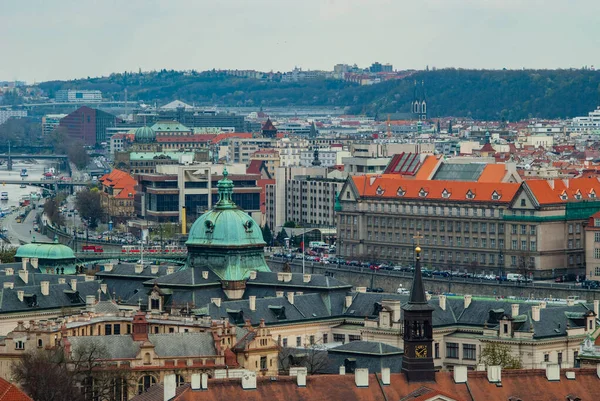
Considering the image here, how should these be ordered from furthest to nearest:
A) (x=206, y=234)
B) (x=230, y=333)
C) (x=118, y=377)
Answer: (x=206, y=234) → (x=230, y=333) → (x=118, y=377)

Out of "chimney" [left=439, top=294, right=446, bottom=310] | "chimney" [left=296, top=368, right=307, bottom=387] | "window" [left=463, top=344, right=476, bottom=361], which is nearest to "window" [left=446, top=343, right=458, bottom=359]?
"window" [left=463, top=344, right=476, bottom=361]

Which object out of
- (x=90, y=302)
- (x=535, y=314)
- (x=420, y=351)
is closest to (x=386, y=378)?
(x=420, y=351)

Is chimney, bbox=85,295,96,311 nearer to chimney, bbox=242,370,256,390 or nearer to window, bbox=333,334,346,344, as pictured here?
window, bbox=333,334,346,344

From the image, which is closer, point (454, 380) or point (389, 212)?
point (454, 380)

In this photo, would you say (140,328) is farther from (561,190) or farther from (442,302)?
(561,190)

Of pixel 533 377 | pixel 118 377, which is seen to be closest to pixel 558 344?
pixel 118 377

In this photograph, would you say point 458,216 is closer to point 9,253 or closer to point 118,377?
point 9,253
